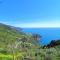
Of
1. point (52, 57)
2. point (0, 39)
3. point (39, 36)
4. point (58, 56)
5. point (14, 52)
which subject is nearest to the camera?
point (52, 57)

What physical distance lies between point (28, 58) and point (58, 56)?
2518 mm

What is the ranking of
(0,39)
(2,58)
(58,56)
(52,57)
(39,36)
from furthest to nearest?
(39,36), (0,39), (2,58), (58,56), (52,57)

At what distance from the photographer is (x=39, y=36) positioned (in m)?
83.3

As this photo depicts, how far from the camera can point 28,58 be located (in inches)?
767

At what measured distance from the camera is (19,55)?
20.8 metres

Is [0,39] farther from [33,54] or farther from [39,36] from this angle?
[39,36]

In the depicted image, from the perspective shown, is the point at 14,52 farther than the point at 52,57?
Yes

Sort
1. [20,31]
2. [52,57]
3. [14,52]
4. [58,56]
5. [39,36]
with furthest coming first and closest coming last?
1. [20,31]
2. [39,36]
3. [14,52]
4. [58,56]
5. [52,57]

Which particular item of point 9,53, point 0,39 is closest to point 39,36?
point 0,39

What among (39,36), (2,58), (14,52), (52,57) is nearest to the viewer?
(52,57)

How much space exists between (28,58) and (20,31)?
72755mm

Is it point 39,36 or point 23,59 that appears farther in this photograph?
point 39,36

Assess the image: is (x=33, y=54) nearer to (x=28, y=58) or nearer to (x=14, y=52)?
(x=28, y=58)

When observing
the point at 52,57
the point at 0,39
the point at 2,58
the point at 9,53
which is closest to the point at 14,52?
the point at 9,53
